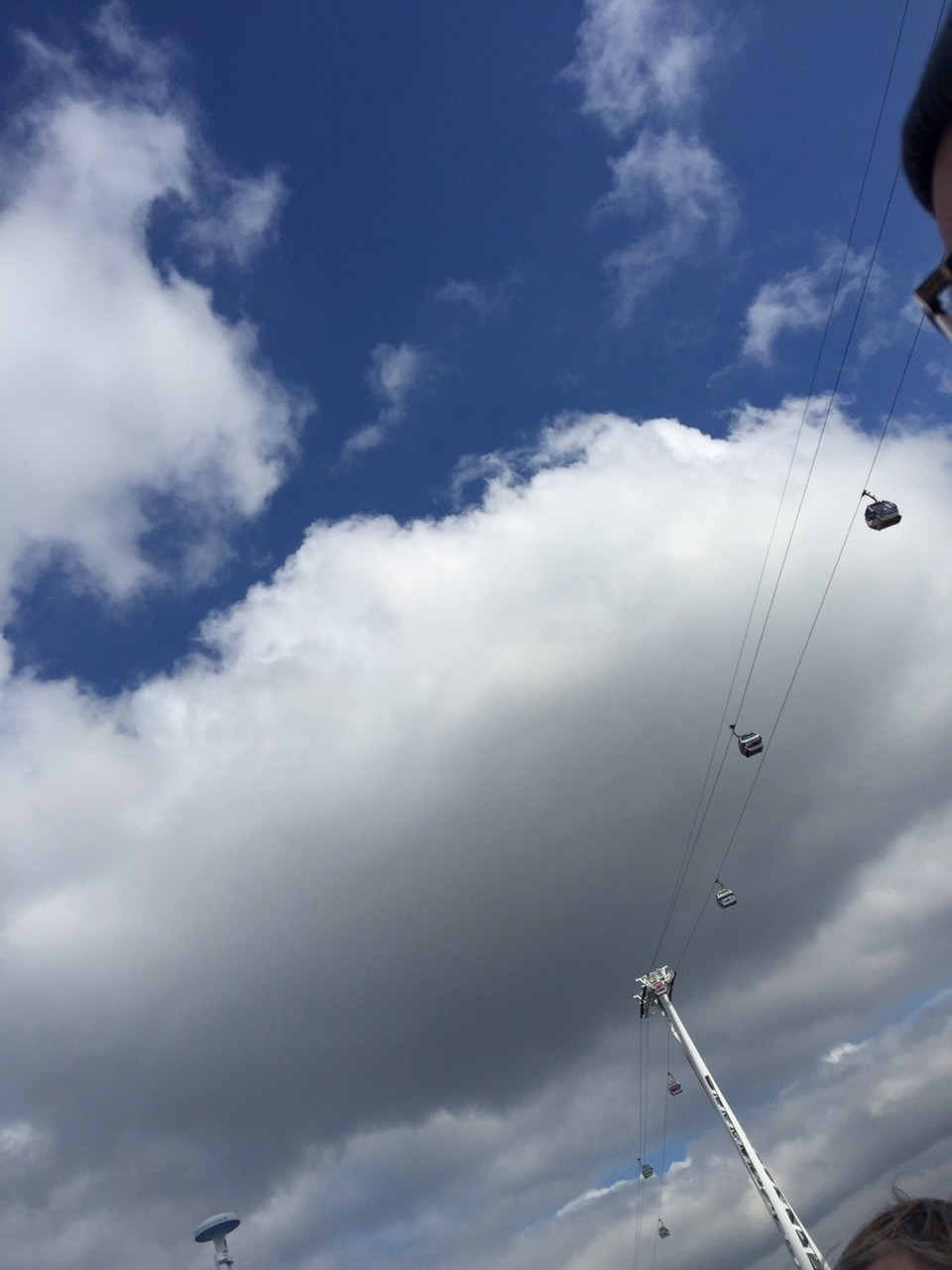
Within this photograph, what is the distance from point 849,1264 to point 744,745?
30124mm

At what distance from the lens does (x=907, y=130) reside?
6031 mm

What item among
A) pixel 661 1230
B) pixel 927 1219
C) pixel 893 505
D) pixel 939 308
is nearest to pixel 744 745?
pixel 893 505

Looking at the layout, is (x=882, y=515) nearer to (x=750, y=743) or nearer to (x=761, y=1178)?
(x=750, y=743)

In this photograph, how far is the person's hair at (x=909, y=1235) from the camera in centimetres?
254

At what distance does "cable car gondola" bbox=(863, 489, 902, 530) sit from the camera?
21766 mm

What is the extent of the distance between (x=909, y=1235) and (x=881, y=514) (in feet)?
70.4

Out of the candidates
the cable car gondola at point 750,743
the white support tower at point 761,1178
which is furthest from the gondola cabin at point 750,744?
the white support tower at point 761,1178

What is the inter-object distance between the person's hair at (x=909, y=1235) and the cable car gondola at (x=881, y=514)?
21090 millimetres

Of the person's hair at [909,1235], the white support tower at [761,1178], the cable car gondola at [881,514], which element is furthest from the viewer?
the white support tower at [761,1178]

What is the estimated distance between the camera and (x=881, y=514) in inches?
864

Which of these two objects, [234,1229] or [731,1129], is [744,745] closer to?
[234,1229]

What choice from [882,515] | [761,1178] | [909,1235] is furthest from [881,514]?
[761,1178]

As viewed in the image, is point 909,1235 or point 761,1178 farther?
point 761,1178

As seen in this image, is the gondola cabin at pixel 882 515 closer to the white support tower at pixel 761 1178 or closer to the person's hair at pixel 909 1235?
the person's hair at pixel 909 1235
